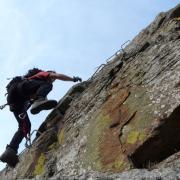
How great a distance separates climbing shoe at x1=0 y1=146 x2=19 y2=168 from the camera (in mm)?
13117

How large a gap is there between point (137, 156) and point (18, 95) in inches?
202

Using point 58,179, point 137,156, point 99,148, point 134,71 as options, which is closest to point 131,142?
point 137,156

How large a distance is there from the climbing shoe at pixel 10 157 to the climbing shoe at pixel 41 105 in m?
1.44

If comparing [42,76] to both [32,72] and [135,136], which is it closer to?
[32,72]

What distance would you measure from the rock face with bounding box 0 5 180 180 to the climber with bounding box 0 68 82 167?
402 mm

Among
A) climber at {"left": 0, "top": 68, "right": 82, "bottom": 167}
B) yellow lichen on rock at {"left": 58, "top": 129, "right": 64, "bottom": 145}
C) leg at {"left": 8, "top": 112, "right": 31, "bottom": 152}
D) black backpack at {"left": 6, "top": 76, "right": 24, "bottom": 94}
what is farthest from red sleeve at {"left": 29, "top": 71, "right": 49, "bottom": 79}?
yellow lichen on rock at {"left": 58, "top": 129, "right": 64, "bottom": 145}

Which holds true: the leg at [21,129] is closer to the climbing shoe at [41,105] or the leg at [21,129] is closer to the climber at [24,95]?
the climber at [24,95]

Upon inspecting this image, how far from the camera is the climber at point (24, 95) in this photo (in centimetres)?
1323

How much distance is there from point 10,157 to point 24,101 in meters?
1.62

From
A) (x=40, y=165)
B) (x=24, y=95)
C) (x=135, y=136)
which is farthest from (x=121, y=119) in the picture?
(x=24, y=95)

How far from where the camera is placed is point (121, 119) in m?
10.8

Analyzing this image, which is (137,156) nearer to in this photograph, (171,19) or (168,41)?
(168,41)

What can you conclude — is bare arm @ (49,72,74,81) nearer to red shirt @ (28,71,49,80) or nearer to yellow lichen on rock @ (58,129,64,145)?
red shirt @ (28,71,49,80)

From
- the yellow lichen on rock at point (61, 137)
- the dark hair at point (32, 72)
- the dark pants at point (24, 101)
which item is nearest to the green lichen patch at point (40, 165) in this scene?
the yellow lichen on rock at point (61, 137)
